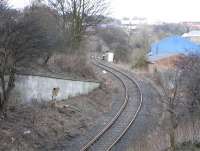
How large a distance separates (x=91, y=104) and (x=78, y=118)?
3594 mm

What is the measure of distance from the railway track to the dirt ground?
1.02 metres

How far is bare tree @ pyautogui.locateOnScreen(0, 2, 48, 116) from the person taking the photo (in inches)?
720

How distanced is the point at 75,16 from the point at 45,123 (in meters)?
17.5

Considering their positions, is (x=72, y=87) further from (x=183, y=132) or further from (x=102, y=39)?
(x=102, y=39)

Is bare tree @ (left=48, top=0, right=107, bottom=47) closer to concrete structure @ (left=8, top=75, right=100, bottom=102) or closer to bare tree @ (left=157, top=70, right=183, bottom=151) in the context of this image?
concrete structure @ (left=8, top=75, right=100, bottom=102)

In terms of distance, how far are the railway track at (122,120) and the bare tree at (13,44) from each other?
4.35 meters

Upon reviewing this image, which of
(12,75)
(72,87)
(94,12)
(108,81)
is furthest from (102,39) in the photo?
(12,75)

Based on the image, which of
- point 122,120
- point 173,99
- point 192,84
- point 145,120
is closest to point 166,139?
point 173,99

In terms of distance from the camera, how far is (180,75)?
19.2m

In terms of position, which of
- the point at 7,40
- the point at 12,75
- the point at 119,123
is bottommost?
the point at 119,123

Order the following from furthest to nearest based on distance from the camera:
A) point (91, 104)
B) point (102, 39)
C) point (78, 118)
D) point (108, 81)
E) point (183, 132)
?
point (102, 39)
point (108, 81)
point (91, 104)
point (78, 118)
point (183, 132)

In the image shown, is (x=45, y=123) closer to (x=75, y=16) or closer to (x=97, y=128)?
(x=97, y=128)

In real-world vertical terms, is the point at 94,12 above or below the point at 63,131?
above

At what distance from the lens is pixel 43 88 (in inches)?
906
